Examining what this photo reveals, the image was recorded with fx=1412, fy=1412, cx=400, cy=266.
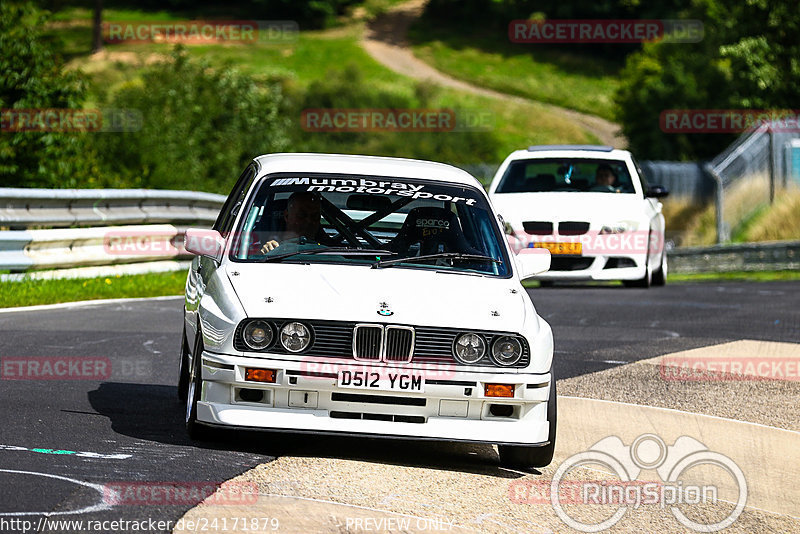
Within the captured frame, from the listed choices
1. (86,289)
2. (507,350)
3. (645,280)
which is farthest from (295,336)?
(645,280)

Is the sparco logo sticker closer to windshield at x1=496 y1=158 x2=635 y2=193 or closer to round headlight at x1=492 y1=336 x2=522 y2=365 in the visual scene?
round headlight at x1=492 y1=336 x2=522 y2=365

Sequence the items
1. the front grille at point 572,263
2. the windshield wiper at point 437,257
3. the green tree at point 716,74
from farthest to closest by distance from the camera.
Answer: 1. the green tree at point 716,74
2. the front grille at point 572,263
3. the windshield wiper at point 437,257

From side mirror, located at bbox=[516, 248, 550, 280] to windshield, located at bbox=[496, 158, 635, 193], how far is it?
30.1ft

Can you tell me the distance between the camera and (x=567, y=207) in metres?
16.8

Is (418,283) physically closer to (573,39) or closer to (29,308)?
(29,308)

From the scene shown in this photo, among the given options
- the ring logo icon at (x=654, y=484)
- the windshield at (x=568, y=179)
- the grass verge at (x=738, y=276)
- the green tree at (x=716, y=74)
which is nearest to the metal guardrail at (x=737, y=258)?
the grass verge at (x=738, y=276)

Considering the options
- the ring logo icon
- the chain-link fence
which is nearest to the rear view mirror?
the ring logo icon

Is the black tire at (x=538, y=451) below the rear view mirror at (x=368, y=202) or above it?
below

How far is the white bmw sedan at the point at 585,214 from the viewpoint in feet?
54.6

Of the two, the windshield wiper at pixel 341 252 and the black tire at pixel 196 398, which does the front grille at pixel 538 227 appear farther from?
the black tire at pixel 196 398

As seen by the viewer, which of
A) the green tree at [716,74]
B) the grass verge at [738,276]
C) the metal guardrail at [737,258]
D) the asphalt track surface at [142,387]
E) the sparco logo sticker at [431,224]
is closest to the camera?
the asphalt track surface at [142,387]

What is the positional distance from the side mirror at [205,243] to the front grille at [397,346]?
134 cm

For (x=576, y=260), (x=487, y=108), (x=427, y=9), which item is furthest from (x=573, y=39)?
(x=576, y=260)

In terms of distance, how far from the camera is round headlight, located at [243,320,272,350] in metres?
6.98
